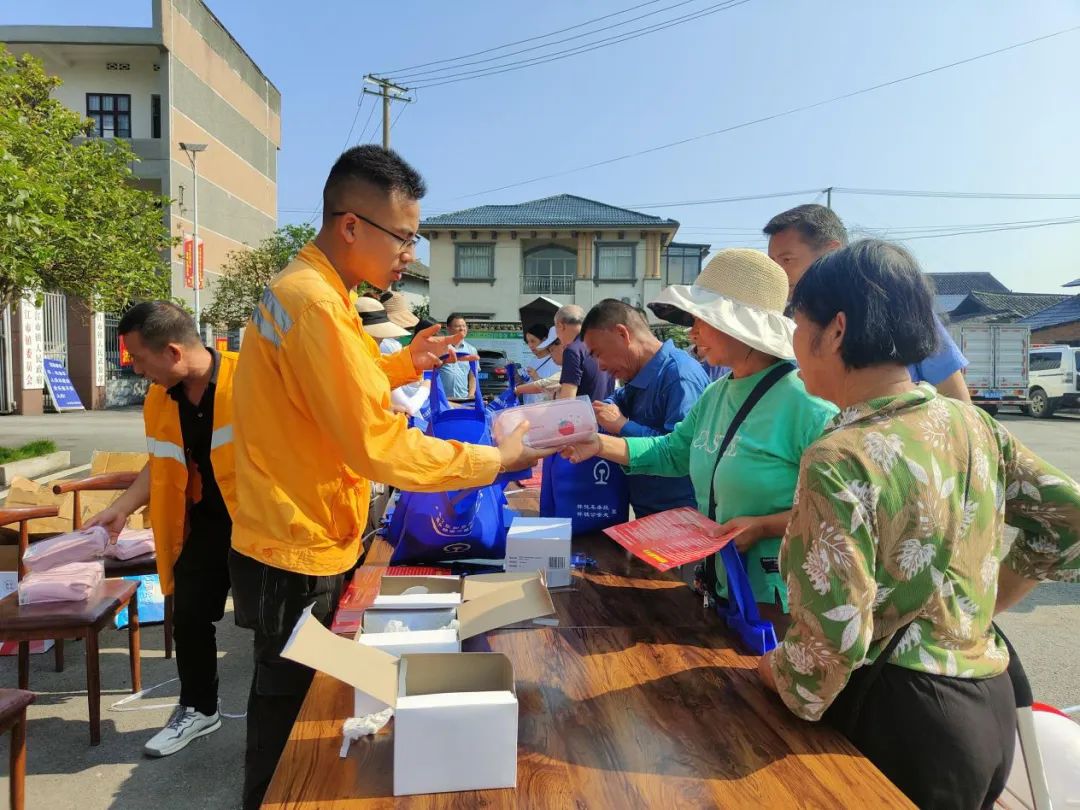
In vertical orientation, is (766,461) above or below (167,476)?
above

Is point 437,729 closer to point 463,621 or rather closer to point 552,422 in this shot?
point 463,621

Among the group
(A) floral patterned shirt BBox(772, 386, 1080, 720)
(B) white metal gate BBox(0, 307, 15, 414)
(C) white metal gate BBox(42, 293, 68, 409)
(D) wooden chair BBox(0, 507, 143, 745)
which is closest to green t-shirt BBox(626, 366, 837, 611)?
(A) floral patterned shirt BBox(772, 386, 1080, 720)

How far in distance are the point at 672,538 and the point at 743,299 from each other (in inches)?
29.1

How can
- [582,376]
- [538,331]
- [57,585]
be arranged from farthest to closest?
[538,331], [582,376], [57,585]

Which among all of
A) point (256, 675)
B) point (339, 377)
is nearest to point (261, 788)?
point (256, 675)

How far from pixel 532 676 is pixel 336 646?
19.4 inches

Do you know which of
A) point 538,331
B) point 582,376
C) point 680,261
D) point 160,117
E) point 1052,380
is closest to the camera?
point 582,376

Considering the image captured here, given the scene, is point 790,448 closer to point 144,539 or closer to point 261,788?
point 261,788

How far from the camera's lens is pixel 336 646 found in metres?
1.15

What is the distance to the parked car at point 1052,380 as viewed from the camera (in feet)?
61.6

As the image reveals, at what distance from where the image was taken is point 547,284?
2795cm

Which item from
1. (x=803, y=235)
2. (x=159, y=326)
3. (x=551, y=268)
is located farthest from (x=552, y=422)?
(x=551, y=268)

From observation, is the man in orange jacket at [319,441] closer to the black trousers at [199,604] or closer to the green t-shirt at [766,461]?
the green t-shirt at [766,461]

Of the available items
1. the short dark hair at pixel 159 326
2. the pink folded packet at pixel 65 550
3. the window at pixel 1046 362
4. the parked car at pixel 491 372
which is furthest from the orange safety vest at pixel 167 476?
the window at pixel 1046 362
